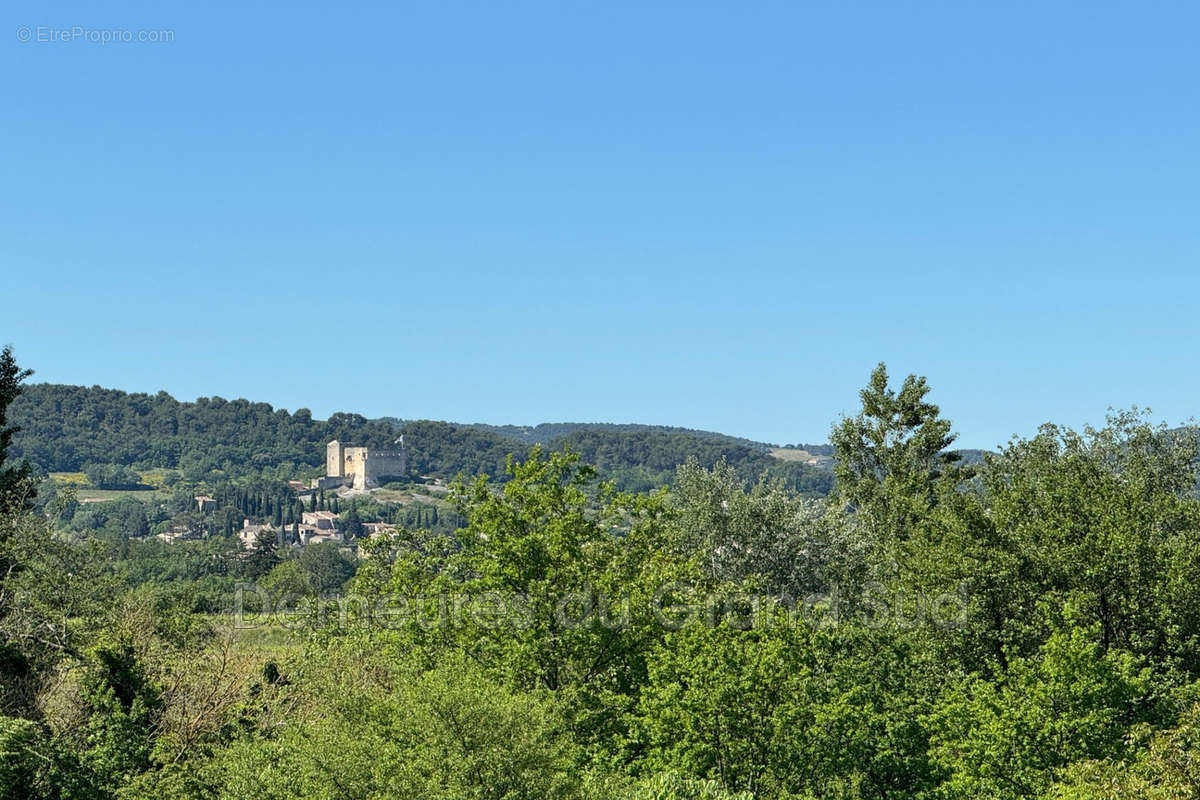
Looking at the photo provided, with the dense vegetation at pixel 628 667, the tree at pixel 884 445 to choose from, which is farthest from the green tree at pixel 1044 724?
the tree at pixel 884 445

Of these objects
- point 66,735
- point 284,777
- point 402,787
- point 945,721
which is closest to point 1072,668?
point 945,721

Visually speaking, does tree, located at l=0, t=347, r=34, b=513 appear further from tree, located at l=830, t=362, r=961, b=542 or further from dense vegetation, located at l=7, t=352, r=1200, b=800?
tree, located at l=830, t=362, r=961, b=542

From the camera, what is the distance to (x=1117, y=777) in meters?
22.5

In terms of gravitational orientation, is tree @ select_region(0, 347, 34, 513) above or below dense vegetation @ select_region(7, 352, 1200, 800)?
above

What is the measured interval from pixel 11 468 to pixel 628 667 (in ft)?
85.1

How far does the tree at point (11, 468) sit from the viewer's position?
41250 millimetres

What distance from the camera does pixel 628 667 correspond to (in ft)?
110

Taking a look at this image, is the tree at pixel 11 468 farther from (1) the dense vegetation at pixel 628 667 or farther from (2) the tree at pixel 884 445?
(2) the tree at pixel 884 445

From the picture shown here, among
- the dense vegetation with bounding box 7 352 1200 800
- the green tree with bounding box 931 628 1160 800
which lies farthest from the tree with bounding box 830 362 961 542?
the green tree with bounding box 931 628 1160 800

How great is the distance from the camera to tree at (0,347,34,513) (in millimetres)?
41250

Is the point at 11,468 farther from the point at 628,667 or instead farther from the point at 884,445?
the point at 884,445

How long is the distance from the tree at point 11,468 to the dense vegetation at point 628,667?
19cm

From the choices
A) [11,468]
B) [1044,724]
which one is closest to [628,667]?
[1044,724]

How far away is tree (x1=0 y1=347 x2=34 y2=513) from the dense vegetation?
0.62 ft
